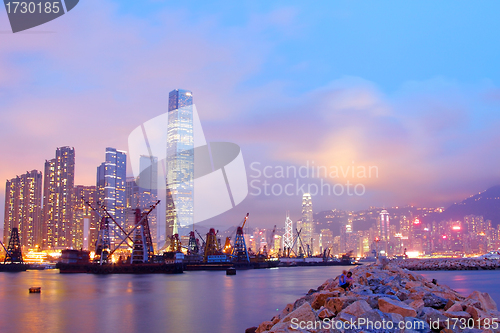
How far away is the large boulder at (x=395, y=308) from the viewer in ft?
34.5

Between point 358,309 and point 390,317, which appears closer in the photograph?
point 390,317

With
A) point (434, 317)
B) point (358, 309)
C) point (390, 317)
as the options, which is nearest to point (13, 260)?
point (358, 309)

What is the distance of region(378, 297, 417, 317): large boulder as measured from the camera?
10.5m

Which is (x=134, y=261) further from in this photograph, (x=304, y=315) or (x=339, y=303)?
(x=304, y=315)

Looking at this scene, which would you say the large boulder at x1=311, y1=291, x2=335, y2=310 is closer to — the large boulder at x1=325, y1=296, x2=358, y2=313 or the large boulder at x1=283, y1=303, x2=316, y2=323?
the large boulder at x1=325, y1=296, x2=358, y2=313

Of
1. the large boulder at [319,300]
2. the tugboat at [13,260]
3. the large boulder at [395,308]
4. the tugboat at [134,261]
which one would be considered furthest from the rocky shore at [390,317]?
the tugboat at [13,260]

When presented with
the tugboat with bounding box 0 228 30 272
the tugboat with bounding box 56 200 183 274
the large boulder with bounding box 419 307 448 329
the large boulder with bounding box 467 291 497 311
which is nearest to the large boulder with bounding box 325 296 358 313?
the large boulder with bounding box 419 307 448 329

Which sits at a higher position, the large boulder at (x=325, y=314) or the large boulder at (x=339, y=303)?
the large boulder at (x=339, y=303)

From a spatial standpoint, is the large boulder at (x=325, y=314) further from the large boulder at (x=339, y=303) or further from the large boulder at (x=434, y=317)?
the large boulder at (x=434, y=317)

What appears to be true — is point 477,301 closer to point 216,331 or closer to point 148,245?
point 216,331

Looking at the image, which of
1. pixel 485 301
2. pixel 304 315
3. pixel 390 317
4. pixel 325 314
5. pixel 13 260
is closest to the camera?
pixel 390 317

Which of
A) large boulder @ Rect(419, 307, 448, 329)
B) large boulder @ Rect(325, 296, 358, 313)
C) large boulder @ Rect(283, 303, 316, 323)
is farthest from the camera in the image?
large boulder @ Rect(325, 296, 358, 313)

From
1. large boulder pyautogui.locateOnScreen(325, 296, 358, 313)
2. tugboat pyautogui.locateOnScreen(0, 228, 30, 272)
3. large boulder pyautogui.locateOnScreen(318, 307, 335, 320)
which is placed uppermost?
large boulder pyautogui.locateOnScreen(325, 296, 358, 313)

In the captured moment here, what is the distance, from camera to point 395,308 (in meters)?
10.8
